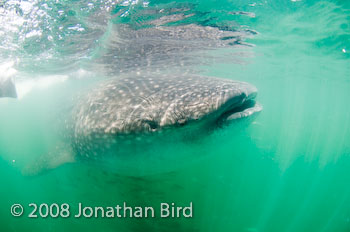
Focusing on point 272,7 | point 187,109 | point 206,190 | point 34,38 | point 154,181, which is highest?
point 272,7

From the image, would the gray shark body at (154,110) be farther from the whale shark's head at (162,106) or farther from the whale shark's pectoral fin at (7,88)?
the whale shark's pectoral fin at (7,88)

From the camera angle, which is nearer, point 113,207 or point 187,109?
point 187,109

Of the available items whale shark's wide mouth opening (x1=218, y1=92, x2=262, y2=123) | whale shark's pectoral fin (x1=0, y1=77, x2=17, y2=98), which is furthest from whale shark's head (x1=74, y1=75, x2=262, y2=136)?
whale shark's pectoral fin (x1=0, y1=77, x2=17, y2=98)

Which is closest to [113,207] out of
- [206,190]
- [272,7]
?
[206,190]

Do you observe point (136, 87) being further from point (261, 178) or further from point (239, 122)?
point (261, 178)

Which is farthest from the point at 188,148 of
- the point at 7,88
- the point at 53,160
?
the point at 7,88

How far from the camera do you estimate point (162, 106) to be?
3029 mm

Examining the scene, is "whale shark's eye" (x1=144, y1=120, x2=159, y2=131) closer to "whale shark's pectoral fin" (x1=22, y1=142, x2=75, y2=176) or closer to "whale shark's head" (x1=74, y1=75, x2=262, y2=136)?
"whale shark's head" (x1=74, y1=75, x2=262, y2=136)

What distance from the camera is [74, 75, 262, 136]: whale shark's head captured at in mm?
2674

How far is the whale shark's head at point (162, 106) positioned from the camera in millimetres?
2674

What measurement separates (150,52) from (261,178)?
37.1 feet

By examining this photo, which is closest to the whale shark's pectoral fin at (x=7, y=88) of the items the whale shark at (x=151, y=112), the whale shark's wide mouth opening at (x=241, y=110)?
the whale shark at (x=151, y=112)

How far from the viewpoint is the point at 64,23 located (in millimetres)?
6289

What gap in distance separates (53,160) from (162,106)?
346cm
